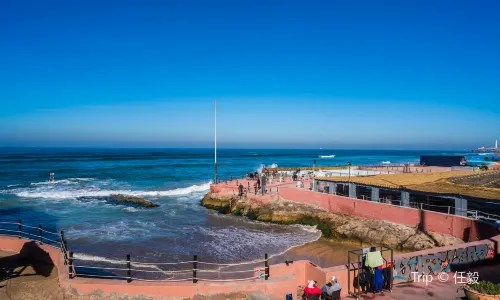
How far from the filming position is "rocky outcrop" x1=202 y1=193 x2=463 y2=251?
17.1 m

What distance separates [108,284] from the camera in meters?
8.28

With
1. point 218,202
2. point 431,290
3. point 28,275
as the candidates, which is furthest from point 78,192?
point 431,290

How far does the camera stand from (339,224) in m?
21.1

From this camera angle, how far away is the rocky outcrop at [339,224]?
56.1ft

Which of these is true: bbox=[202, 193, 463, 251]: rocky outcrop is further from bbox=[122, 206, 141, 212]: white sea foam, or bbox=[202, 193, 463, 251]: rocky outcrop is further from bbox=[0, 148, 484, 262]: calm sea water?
bbox=[122, 206, 141, 212]: white sea foam

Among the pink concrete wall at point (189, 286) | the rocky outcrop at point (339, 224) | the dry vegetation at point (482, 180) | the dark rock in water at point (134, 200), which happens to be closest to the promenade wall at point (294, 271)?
the pink concrete wall at point (189, 286)

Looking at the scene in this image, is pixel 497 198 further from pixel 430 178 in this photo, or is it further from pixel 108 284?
pixel 108 284

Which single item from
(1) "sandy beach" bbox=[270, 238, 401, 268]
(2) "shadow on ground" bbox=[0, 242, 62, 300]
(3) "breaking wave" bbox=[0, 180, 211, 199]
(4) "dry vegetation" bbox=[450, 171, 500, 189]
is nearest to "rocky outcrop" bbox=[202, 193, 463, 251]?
(1) "sandy beach" bbox=[270, 238, 401, 268]

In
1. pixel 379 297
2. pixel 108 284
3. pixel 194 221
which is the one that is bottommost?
pixel 194 221

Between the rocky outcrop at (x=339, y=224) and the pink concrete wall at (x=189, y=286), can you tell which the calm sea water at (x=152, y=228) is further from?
the pink concrete wall at (x=189, y=286)

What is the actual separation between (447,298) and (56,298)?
9.32 metres

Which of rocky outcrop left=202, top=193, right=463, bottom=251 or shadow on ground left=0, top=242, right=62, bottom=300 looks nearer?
shadow on ground left=0, top=242, right=62, bottom=300

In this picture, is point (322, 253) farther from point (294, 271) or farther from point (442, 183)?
point (442, 183)

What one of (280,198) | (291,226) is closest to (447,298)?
(291,226)
